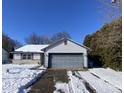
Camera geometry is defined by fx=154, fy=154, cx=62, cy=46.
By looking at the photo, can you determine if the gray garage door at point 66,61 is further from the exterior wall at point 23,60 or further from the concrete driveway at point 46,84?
the concrete driveway at point 46,84

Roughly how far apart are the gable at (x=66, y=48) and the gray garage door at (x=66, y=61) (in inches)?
22.1

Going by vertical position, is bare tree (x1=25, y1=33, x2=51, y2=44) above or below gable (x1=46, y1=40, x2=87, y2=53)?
above

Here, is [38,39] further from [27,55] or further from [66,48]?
[66,48]

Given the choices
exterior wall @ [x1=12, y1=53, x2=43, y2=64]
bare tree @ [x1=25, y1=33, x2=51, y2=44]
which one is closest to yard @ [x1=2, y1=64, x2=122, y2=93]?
exterior wall @ [x1=12, y1=53, x2=43, y2=64]

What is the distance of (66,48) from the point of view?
20875 mm

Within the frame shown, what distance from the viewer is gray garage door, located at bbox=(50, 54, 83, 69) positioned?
20316mm

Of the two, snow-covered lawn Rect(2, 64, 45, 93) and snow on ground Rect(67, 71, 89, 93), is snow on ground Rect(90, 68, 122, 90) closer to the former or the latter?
snow on ground Rect(67, 71, 89, 93)

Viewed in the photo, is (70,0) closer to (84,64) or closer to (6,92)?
(84,64)

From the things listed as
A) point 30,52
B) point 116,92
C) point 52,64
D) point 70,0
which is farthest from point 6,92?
point 30,52

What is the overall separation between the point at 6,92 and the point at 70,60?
47.4 ft

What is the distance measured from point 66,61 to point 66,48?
1767 mm

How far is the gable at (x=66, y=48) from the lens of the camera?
2064cm

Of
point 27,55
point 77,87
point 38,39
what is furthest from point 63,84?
point 38,39

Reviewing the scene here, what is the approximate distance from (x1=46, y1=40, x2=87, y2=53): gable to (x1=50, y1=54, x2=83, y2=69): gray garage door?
1.84ft
